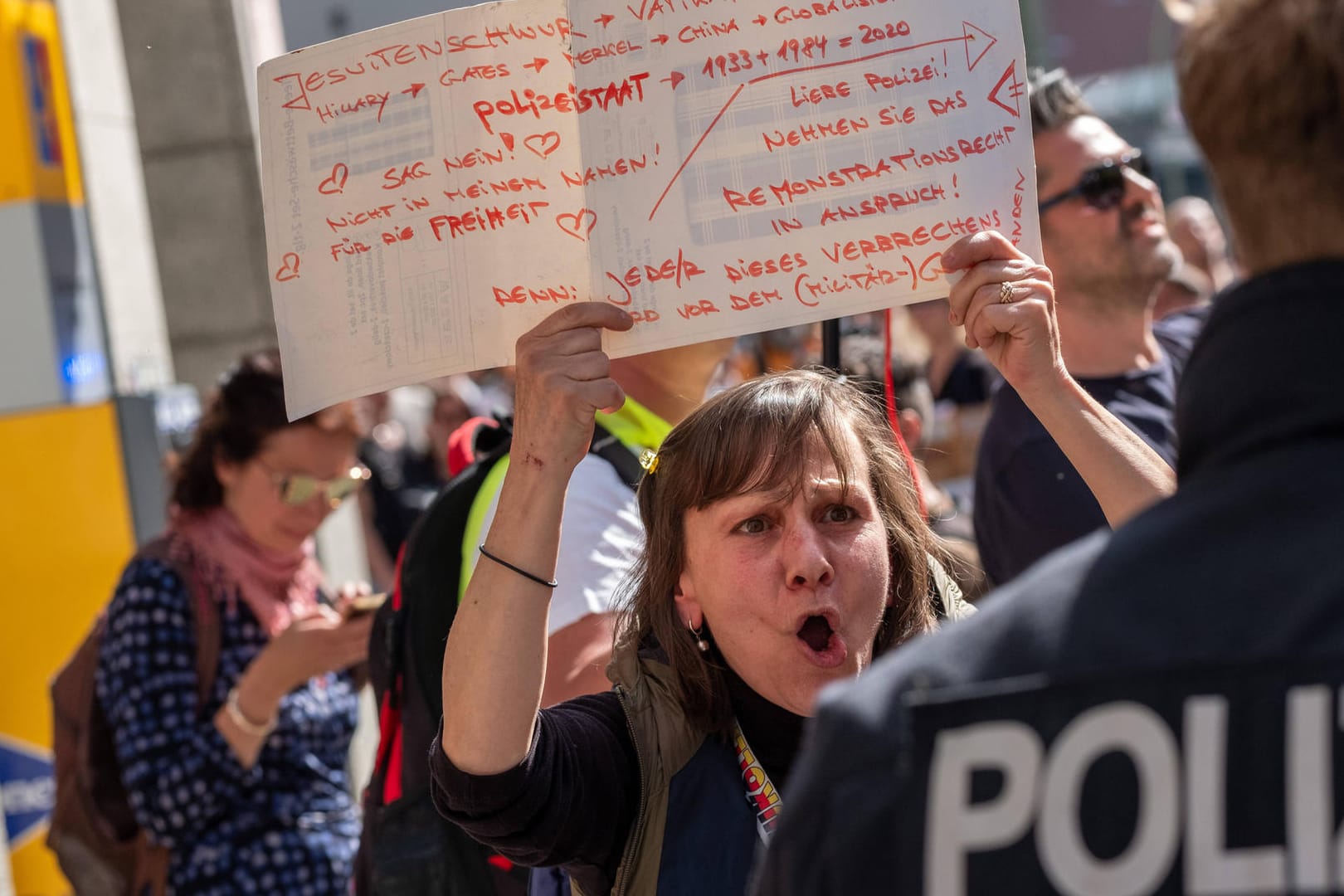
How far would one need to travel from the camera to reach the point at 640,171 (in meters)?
2.07

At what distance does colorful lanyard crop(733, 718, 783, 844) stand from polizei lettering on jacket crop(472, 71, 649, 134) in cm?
87

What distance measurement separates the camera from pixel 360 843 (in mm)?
2912

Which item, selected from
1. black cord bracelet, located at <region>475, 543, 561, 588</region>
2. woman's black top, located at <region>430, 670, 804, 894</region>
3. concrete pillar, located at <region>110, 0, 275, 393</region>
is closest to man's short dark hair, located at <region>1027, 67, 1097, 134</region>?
woman's black top, located at <region>430, 670, 804, 894</region>

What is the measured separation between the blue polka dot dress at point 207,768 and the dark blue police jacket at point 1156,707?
2.56 meters

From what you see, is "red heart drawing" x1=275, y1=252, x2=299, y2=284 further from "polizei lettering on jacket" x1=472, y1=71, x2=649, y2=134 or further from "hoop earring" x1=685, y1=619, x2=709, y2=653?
"hoop earring" x1=685, y1=619, x2=709, y2=653

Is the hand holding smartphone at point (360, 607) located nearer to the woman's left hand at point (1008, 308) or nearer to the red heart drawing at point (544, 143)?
the red heart drawing at point (544, 143)

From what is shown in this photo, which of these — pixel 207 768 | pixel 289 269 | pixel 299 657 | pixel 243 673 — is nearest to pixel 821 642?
pixel 289 269

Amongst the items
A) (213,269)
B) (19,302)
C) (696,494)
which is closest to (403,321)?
(696,494)

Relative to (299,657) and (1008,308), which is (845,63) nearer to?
(1008,308)

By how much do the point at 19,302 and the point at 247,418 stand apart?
5.97 feet

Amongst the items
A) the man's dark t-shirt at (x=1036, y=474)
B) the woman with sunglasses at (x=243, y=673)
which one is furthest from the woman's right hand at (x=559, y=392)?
the woman with sunglasses at (x=243, y=673)

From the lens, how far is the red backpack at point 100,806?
11.4 feet

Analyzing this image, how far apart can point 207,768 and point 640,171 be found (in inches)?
75.3

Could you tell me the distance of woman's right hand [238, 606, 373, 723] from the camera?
3.33 m
